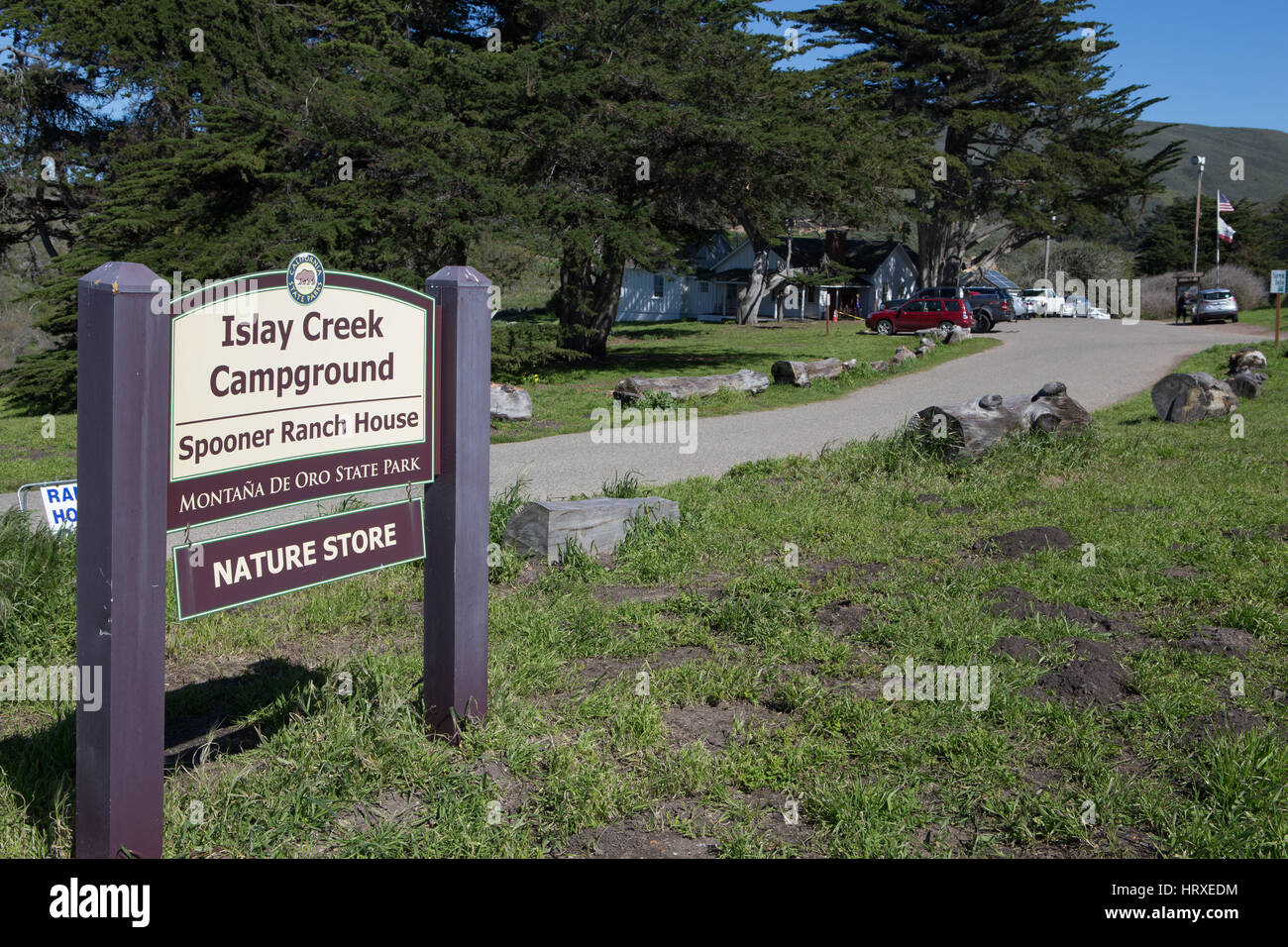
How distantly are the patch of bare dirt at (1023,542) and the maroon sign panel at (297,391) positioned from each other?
13.0 ft

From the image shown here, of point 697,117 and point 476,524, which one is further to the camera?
point 697,117

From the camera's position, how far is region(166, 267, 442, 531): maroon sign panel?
3381 millimetres

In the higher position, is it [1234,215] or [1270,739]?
[1234,215]

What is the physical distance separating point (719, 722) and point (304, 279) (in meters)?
2.48

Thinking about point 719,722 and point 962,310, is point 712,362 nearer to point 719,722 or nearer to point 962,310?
point 962,310

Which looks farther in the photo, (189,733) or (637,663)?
(637,663)

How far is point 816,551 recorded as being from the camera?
273 inches

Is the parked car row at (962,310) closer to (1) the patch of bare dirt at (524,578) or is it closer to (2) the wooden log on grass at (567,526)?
(2) the wooden log on grass at (567,526)

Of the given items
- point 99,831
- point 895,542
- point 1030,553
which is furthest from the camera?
point 895,542

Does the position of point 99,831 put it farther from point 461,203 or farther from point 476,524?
point 461,203

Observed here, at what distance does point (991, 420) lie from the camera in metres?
9.59

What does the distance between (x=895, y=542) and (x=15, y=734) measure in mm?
5134

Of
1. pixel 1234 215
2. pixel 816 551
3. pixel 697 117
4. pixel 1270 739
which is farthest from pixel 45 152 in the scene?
pixel 1234 215

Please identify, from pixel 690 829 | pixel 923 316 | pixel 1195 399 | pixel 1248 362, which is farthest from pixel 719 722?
pixel 923 316
